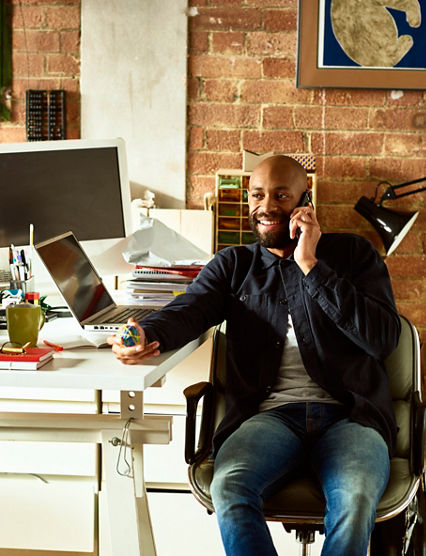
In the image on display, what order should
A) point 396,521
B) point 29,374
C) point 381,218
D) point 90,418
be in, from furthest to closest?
point 381,218, point 396,521, point 90,418, point 29,374

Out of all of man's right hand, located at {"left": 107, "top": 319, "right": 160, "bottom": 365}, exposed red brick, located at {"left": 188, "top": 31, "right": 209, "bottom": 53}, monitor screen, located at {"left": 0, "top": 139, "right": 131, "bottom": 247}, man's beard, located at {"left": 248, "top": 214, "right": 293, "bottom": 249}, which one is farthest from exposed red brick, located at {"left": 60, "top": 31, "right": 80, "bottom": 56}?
man's right hand, located at {"left": 107, "top": 319, "right": 160, "bottom": 365}

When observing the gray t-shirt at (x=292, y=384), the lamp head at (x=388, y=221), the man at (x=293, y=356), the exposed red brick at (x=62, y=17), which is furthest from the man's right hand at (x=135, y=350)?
the exposed red brick at (x=62, y=17)

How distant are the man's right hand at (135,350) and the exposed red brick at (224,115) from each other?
70.5 inches

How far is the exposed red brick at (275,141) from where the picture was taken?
327 centimetres

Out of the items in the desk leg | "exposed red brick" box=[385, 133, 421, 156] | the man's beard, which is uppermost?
Answer: "exposed red brick" box=[385, 133, 421, 156]

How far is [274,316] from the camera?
201cm

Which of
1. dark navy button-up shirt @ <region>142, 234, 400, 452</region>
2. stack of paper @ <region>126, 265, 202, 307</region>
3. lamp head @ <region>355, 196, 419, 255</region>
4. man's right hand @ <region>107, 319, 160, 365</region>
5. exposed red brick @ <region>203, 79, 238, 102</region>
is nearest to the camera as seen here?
man's right hand @ <region>107, 319, 160, 365</region>

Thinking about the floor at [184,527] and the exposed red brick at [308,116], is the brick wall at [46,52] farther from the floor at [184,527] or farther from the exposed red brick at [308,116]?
the floor at [184,527]

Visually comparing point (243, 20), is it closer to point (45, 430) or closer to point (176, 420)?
point (176, 420)

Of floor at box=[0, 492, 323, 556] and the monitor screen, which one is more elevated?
the monitor screen

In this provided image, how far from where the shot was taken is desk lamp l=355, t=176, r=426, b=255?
3041 mm

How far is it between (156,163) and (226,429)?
5.55 feet

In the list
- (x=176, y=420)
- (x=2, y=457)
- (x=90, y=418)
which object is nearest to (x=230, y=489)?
(x=90, y=418)

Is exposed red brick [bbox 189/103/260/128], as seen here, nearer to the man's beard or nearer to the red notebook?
the man's beard
